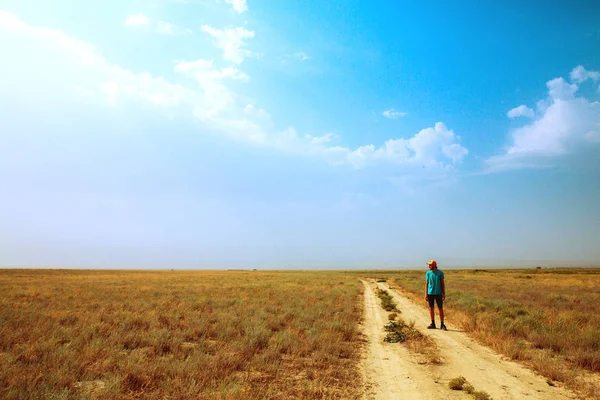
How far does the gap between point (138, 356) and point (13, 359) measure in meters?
2.46

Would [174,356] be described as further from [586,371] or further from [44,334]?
[586,371]

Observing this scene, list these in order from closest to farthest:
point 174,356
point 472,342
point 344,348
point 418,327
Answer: point 174,356 → point 344,348 → point 472,342 → point 418,327

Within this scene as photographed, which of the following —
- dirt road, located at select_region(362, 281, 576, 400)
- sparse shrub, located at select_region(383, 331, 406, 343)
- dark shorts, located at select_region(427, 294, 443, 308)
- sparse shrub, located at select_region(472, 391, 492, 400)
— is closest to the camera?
sparse shrub, located at select_region(472, 391, 492, 400)

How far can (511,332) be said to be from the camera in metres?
11.5

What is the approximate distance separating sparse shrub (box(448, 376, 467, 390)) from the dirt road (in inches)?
4.7

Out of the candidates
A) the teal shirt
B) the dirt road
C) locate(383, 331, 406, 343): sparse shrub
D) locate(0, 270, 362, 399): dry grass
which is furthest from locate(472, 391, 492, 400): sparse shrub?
the teal shirt

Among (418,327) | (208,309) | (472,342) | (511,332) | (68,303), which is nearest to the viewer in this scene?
(472,342)

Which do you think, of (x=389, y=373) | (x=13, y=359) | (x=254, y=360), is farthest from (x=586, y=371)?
(x=13, y=359)

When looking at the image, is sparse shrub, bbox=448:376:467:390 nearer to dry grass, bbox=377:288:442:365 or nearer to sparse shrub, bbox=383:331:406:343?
dry grass, bbox=377:288:442:365

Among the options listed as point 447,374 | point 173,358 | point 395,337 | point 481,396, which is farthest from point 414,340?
point 173,358

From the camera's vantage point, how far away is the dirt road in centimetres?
601

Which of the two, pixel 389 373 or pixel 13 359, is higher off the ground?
pixel 13 359

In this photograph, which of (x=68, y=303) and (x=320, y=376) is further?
(x=68, y=303)

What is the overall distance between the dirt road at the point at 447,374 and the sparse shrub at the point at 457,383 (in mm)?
118
